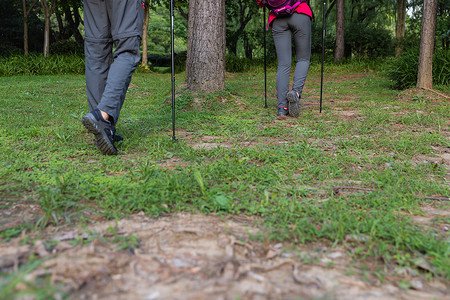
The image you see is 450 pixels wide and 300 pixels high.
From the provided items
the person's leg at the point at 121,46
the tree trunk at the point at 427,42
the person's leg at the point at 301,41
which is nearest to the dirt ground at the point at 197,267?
the person's leg at the point at 121,46

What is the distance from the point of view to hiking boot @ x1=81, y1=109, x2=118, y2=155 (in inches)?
102

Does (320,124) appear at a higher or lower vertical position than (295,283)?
higher

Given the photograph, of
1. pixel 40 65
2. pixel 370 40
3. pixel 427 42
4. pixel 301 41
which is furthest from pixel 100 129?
pixel 370 40

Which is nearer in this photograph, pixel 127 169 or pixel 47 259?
pixel 47 259

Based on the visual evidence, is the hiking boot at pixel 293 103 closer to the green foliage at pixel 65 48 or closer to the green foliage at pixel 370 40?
the green foliage at pixel 370 40

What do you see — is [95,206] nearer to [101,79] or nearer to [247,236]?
[247,236]

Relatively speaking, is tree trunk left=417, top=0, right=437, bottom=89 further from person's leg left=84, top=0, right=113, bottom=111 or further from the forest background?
person's leg left=84, top=0, right=113, bottom=111

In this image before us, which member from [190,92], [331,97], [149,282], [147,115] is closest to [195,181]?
[149,282]

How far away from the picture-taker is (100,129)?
2.63 meters

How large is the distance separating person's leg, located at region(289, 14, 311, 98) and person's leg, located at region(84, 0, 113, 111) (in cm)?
226

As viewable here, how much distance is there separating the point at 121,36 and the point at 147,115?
2.03 metres

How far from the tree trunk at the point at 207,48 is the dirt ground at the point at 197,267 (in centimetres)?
368

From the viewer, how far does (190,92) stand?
5172 millimetres

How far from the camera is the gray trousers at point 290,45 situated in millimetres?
4444
